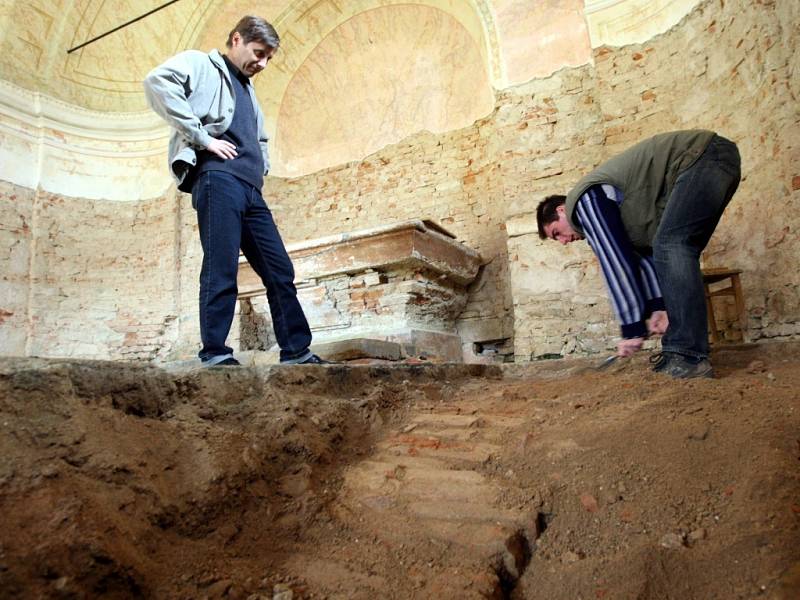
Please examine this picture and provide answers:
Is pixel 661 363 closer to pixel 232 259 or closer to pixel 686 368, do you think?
pixel 686 368

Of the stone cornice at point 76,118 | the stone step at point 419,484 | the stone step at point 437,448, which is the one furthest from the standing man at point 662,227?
the stone cornice at point 76,118

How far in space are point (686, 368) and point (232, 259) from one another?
181cm

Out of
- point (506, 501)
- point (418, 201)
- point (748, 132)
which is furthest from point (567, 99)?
point (506, 501)

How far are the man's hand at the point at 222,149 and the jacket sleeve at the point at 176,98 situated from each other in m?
0.02

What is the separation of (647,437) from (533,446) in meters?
0.30

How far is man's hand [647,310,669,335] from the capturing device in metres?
2.14

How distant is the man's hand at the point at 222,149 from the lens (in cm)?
195

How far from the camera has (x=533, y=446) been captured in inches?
56.6

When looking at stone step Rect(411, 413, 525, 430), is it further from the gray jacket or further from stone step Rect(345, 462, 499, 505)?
the gray jacket

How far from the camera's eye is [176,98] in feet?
6.21

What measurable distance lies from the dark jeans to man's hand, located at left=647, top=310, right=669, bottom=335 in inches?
59.8

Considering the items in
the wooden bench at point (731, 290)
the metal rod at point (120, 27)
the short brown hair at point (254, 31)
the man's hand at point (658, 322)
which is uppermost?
the metal rod at point (120, 27)

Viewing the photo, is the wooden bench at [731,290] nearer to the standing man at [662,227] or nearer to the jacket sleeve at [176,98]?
the standing man at [662,227]

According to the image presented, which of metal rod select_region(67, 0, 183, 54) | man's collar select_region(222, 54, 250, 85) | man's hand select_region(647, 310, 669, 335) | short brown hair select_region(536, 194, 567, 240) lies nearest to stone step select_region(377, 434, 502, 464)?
man's hand select_region(647, 310, 669, 335)
